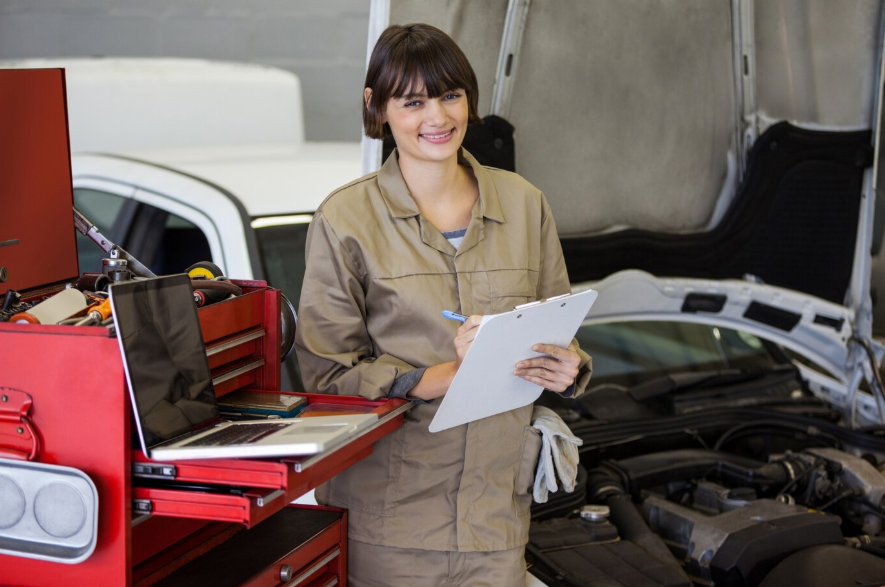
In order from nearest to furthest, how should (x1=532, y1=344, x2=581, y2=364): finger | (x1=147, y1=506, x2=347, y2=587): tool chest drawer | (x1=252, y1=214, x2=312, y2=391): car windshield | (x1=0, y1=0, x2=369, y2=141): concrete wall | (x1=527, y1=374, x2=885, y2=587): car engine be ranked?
(x1=147, y1=506, x2=347, y2=587): tool chest drawer < (x1=532, y1=344, x2=581, y2=364): finger < (x1=527, y1=374, x2=885, y2=587): car engine < (x1=252, y1=214, x2=312, y2=391): car windshield < (x1=0, y1=0, x2=369, y2=141): concrete wall

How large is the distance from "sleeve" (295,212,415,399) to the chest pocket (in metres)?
0.21

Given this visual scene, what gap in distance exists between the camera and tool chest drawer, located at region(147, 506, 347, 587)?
1330 mm

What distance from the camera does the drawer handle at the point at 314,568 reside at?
4.66ft

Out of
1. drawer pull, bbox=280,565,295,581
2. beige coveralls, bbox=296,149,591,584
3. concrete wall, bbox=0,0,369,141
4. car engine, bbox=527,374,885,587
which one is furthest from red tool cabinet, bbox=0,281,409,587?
concrete wall, bbox=0,0,369,141

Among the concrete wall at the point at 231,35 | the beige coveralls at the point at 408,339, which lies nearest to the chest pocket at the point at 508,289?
the beige coveralls at the point at 408,339

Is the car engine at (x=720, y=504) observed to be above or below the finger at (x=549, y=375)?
below

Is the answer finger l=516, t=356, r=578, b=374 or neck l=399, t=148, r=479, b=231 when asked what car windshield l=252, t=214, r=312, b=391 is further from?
finger l=516, t=356, r=578, b=374

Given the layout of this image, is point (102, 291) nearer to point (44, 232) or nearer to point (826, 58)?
point (44, 232)

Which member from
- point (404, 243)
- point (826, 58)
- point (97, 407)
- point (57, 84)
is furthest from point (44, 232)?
point (826, 58)

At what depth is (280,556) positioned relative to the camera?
139cm

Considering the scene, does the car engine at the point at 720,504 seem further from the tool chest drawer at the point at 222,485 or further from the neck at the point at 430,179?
the tool chest drawer at the point at 222,485

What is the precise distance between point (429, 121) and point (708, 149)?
61.6 inches

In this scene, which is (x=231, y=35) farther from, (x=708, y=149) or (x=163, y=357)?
(x=163, y=357)

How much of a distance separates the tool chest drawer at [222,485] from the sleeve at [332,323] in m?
0.37
